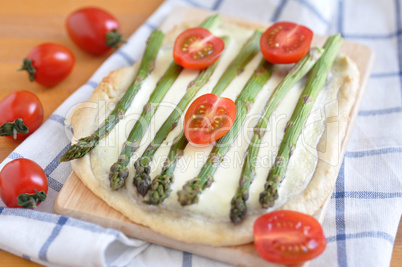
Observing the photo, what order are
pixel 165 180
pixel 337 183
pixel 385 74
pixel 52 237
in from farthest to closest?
pixel 385 74
pixel 337 183
pixel 165 180
pixel 52 237

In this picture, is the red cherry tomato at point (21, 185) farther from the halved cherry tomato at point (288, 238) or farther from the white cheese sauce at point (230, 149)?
the halved cherry tomato at point (288, 238)

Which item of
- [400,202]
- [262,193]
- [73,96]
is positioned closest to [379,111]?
[400,202]

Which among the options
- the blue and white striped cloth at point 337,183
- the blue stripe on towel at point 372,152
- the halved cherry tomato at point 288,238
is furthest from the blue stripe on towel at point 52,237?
the blue stripe on towel at point 372,152

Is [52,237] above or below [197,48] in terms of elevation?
below

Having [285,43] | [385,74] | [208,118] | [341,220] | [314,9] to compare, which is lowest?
[341,220]

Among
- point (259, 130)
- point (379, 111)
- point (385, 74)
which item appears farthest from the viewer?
point (385, 74)

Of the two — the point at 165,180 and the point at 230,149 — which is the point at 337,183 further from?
the point at 165,180

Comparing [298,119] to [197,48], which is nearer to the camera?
[298,119]

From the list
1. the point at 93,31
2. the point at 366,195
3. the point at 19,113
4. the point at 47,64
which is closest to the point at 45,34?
the point at 93,31
